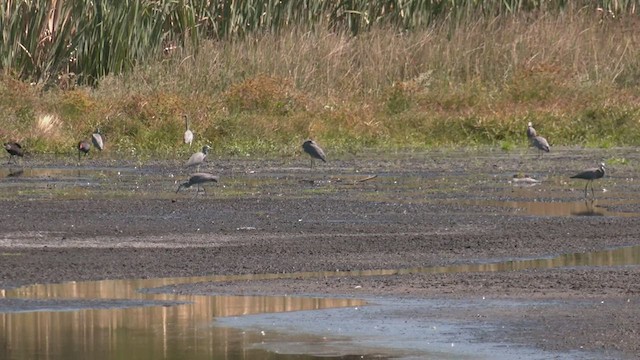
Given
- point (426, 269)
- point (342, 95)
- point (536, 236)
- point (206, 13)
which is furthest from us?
point (206, 13)

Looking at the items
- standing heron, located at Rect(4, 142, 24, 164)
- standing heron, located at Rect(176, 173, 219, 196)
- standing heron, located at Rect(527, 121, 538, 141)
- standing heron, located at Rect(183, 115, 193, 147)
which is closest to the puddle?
standing heron, located at Rect(176, 173, 219, 196)

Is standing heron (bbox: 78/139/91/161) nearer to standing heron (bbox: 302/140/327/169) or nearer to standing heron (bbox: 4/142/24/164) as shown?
standing heron (bbox: 4/142/24/164)

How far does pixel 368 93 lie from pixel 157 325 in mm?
22429

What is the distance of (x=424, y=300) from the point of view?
11688 mm

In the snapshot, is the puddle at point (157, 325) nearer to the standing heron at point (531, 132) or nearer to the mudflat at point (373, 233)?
the mudflat at point (373, 233)

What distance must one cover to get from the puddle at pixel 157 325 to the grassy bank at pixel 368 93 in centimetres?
1497

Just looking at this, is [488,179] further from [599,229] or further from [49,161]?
[49,161]

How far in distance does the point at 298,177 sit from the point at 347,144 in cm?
528

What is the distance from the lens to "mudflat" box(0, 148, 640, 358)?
11.9m

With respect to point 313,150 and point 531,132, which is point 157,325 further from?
point 531,132

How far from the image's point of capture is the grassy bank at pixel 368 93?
28.7 meters

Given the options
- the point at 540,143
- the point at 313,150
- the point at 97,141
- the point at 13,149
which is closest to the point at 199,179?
the point at 313,150

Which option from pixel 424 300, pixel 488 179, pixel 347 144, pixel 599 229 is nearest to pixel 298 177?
pixel 488 179

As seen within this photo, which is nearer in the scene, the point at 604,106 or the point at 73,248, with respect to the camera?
the point at 73,248
